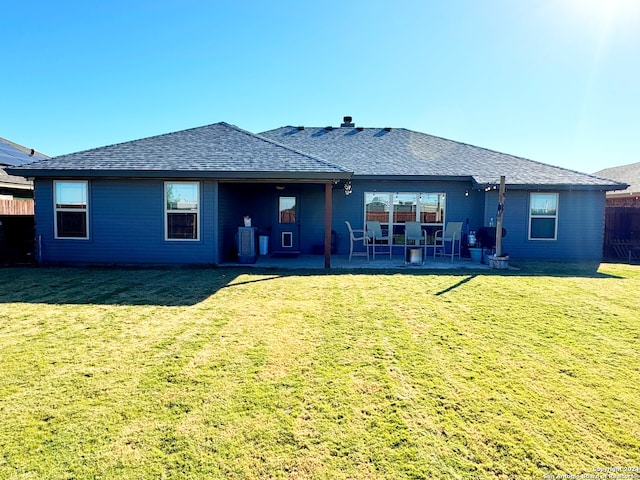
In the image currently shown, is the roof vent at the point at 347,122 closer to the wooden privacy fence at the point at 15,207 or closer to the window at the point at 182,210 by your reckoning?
the window at the point at 182,210

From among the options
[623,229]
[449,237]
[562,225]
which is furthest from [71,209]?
[623,229]

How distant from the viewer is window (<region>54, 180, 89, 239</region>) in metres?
8.43

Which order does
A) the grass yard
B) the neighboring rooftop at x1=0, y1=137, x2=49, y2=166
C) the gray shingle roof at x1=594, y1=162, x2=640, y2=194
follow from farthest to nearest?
the gray shingle roof at x1=594, y1=162, x2=640, y2=194 < the neighboring rooftop at x1=0, y1=137, x2=49, y2=166 < the grass yard

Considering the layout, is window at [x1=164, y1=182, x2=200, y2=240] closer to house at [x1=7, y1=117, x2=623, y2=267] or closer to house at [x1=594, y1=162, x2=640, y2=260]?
house at [x1=7, y1=117, x2=623, y2=267]

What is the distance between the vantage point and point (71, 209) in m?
8.48

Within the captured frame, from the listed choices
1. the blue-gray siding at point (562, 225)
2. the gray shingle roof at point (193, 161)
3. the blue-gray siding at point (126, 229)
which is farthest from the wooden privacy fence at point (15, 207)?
the blue-gray siding at point (562, 225)

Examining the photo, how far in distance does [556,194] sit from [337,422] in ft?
34.3

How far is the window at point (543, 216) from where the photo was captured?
10.1 metres

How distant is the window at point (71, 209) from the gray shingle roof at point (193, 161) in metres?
0.47

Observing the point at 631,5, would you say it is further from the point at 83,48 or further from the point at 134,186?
the point at 83,48

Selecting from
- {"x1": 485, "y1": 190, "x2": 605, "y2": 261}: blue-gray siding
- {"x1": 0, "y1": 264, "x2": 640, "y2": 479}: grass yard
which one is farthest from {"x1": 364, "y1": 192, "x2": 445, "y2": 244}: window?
{"x1": 0, "y1": 264, "x2": 640, "y2": 479}: grass yard

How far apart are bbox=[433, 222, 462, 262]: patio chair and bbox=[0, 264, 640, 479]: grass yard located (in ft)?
14.3

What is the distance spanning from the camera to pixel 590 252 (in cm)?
1027

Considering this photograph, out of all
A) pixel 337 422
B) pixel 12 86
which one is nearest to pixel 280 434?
pixel 337 422
